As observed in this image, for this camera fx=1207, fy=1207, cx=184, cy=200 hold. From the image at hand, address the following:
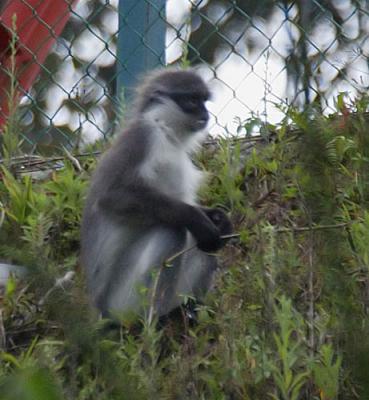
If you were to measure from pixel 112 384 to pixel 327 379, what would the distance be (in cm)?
176

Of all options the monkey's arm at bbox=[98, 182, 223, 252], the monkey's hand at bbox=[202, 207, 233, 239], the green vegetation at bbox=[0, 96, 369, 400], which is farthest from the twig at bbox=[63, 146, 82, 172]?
the monkey's hand at bbox=[202, 207, 233, 239]

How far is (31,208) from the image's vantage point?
501cm

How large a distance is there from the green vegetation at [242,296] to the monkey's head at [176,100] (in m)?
0.18

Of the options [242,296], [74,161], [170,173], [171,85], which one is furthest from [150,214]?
[242,296]

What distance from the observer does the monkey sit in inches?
195

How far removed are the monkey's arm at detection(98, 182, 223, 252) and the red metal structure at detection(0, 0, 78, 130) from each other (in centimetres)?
77

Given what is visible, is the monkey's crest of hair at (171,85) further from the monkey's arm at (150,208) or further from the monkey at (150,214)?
the monkey's arm at (150,208)

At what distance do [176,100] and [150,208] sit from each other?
0.85 m

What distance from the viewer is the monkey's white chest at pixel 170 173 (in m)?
5.48

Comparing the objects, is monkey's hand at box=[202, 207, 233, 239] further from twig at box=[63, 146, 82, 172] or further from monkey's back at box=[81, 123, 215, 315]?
twig at box=[63, 146, 82, 172]

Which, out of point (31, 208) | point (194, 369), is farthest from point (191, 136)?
point (194, 369)

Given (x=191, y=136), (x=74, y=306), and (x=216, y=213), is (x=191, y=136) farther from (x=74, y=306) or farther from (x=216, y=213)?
(x=74, y=306)

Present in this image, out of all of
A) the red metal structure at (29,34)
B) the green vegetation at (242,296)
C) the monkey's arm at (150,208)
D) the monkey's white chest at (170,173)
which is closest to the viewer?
the green vegetation at (242,296)

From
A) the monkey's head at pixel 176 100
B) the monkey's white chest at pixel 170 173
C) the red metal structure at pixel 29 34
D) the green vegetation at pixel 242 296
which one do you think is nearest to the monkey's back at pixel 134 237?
the monkey's white chest at pixel 170 173
